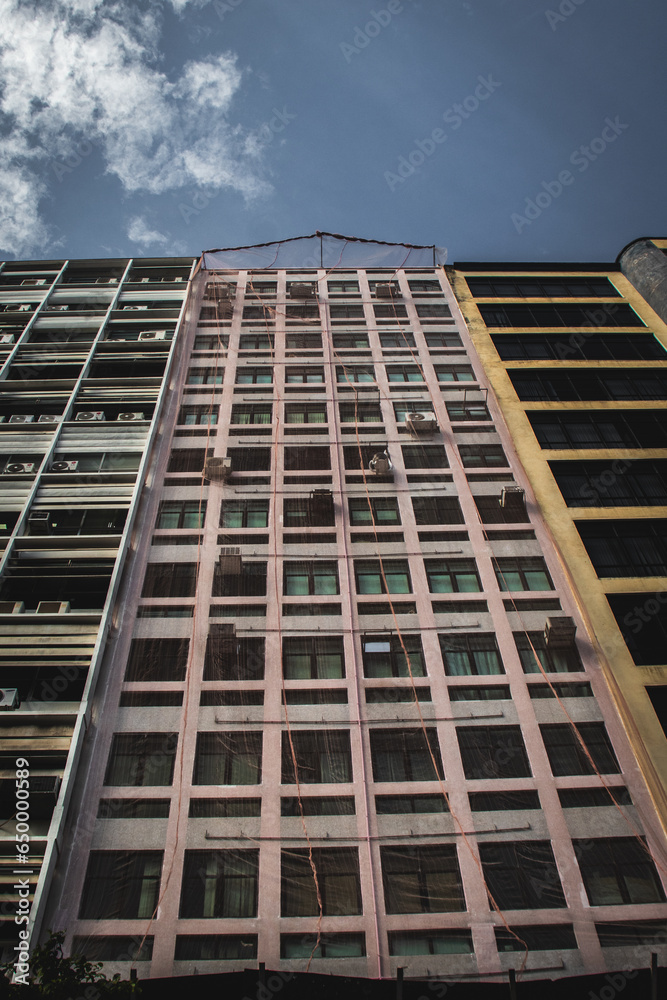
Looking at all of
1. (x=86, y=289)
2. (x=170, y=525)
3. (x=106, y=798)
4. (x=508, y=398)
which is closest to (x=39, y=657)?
(x=106, y=798)

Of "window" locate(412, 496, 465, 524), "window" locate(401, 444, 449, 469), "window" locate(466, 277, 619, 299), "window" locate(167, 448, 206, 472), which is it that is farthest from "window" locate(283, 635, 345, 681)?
"window" locate(466, 277, 619, 299)

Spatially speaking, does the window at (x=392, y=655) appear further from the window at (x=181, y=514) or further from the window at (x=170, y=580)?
the window at (x=181, y=514)

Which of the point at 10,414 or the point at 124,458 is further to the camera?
the point at 10,414

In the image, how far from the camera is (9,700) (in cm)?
1672

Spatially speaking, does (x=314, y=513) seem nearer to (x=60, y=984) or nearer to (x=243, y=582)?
(x=243, y=582)

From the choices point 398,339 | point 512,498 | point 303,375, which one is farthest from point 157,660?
point 398,339

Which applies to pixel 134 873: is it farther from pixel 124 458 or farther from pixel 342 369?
pixel 342 369

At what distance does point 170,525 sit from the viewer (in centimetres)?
2264

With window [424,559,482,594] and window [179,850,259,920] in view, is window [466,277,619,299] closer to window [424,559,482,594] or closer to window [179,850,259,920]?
window [424,559,482,594]

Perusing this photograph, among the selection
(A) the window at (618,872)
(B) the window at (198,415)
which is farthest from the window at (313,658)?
(B) the window at (198,415)

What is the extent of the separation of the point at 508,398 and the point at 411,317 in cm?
827

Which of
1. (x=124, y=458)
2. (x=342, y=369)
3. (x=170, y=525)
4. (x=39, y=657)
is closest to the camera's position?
(x=39, y=657)

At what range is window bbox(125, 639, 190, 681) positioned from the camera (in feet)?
60.1

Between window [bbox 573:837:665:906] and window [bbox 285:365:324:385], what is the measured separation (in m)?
21.2
